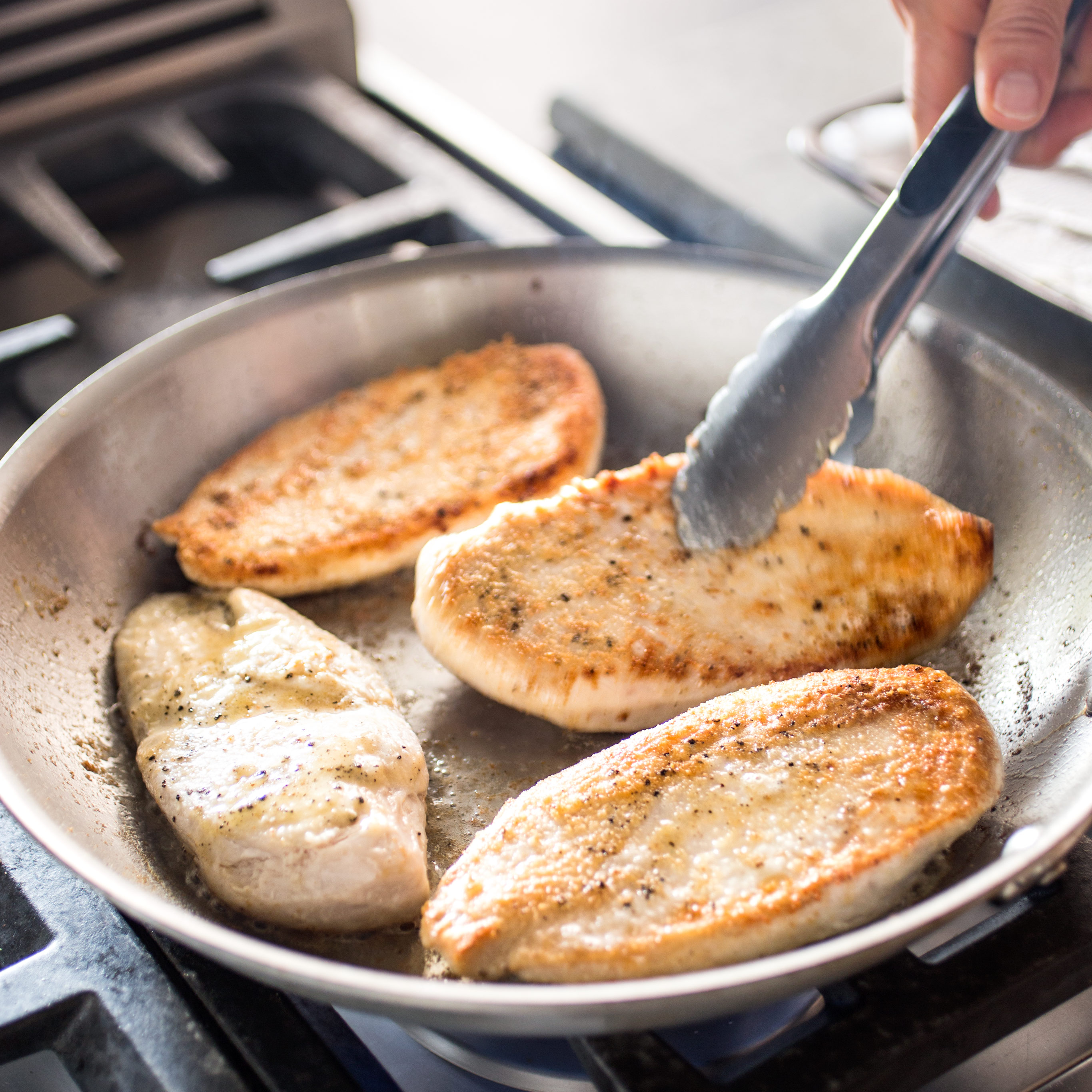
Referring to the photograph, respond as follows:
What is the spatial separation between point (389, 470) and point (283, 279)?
0.45 metres

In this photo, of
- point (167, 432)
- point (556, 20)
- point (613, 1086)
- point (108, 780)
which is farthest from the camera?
point (556, 20)

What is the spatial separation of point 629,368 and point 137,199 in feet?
3.29

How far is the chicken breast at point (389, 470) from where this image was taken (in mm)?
1146

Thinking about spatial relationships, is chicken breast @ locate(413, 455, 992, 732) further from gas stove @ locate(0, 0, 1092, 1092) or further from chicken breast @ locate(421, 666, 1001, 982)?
gas stove @ locate(0, 0, 1092, 1092)

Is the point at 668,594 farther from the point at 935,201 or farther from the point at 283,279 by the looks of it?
the point at 283,279

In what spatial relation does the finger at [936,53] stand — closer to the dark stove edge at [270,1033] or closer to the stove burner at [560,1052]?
the stove burner at [560,1052]

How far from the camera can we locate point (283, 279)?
153 cm

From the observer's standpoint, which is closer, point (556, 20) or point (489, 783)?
point (489, 783)

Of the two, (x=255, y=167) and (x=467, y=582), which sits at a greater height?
(x=255, y=167)

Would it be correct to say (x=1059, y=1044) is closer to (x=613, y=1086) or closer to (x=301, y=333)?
(x=613, y=1086)

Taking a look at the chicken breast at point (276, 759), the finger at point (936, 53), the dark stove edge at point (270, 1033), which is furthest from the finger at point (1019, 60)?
the dark stove edge at point (270, 1033)

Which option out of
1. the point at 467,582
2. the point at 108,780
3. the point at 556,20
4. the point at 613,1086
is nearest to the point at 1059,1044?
the point at 613,1086

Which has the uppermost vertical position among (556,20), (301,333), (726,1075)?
(556,20)

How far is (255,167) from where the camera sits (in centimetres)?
192
